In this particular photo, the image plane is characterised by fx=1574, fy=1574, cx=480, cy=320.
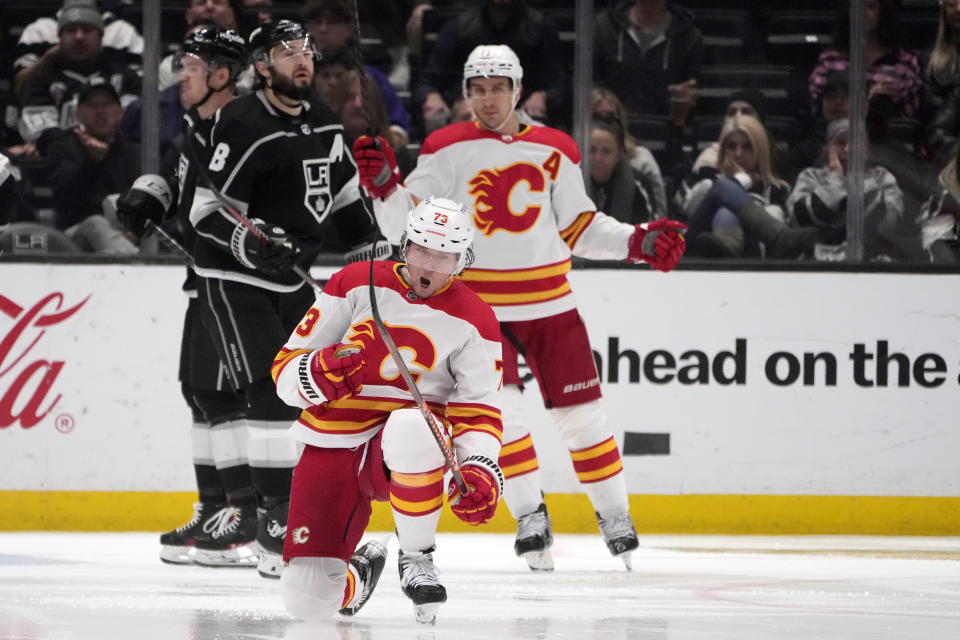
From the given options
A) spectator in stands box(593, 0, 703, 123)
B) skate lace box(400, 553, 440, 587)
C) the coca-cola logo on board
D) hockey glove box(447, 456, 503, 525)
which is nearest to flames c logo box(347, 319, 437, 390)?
hockey glove box(447, 456, 503, 525)

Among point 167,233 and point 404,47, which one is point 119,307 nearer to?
point 167,233

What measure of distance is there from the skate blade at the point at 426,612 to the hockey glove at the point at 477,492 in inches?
7.7

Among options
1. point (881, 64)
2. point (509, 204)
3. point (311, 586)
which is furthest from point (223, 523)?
point (881, 64)

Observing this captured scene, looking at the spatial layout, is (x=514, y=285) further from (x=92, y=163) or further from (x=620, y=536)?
(x=92, y=163)

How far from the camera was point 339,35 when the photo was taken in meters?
5.60

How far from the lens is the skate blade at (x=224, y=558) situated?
4.27m

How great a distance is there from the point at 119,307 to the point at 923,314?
2.72 metres

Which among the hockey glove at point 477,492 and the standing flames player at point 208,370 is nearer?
the hockey glove at point 477,492

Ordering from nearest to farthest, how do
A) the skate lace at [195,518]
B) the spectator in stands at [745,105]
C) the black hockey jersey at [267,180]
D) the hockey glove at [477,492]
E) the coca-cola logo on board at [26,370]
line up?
the hockey glove at [477,492], the black hockey jersey at [267,180], the skate lace at [195,518], the coca-cola logo on board at [26,370], the spectator in stands at [745,105]

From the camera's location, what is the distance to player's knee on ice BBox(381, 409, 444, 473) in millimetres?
2969

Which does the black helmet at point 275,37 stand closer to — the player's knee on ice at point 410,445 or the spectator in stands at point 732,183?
the player's knee on ice at point 410,445

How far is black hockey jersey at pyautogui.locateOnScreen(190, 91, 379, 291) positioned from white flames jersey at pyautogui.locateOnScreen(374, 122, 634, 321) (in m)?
0.22

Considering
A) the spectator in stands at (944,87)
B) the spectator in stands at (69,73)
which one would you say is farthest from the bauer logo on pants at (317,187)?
the spectator in stands at (944,87)

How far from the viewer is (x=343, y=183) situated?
13.9 ft
